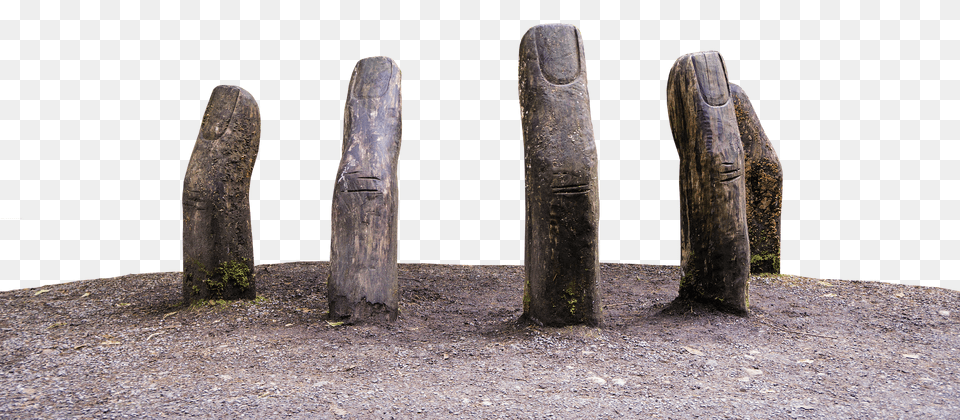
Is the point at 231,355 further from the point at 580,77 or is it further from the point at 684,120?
the point at 684,120

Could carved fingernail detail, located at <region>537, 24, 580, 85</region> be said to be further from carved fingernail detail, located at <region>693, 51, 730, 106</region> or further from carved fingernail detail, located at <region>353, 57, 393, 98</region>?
carved fingernail detail, located at <region>353, 57, 393, 98</region>

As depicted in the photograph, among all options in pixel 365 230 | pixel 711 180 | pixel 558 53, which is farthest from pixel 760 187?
pixel 365 230

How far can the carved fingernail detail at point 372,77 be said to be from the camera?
6.10 meters

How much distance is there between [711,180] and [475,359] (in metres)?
2.61

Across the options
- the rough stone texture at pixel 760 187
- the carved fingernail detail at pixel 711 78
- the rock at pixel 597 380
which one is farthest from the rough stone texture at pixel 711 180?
the rough stone texture at pixel 760 187

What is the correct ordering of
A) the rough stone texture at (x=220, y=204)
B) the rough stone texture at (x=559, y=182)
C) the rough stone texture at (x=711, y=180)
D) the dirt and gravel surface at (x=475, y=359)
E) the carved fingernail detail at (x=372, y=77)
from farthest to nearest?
the rough stone texture at (x=220, y=204) < the carved fingernail detail at (x=372, y=77) < the rough stone texture at (x=711, y=180) < the rough stone texture at (x=559, y=182) < the dirt and gravel surface at (x=475, y=359)

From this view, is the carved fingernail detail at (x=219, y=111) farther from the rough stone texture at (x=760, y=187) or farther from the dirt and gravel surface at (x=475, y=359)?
the rough stone texture at (x=760, y=187)

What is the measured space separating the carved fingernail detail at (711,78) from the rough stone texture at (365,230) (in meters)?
2.77

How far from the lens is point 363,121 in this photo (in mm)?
5965

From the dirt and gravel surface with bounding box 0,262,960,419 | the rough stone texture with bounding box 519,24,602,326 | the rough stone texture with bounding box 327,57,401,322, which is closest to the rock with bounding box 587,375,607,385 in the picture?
the dirt and gravel surface with bounding box 0,262,960,419

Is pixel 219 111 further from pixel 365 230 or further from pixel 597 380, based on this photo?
pixel 597 380

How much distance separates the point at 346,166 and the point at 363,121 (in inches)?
18.6

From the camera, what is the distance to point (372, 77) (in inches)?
242

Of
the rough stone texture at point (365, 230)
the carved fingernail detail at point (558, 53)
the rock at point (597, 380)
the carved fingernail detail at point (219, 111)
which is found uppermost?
the carved fingernail detail at point (558, 53)
